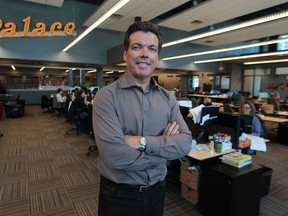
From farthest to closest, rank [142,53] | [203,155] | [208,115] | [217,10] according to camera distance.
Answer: [217,10], [208,115], [203,155], [142,53]

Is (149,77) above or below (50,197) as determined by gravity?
above

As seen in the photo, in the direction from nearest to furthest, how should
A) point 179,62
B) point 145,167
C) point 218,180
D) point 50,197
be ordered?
point 145,167, point 218,180, point 50,197, point 179,62

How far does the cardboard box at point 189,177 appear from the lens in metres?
2.51

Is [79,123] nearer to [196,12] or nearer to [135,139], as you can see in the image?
[196,12]

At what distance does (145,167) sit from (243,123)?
216 centimetres

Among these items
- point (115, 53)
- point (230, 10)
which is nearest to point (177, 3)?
point (230, 10)

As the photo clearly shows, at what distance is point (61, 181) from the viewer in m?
3.17

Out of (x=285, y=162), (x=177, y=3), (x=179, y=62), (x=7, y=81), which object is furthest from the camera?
(x=7, y=81)

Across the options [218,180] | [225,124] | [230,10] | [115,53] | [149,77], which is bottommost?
[218,180]

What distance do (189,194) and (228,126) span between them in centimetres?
102

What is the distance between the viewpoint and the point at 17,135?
19.2 feet

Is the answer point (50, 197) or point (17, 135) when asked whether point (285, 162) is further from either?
point (17, 135)

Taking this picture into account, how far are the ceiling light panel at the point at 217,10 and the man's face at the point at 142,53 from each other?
5058 millimetres

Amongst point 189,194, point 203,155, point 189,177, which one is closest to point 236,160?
point 203,155
